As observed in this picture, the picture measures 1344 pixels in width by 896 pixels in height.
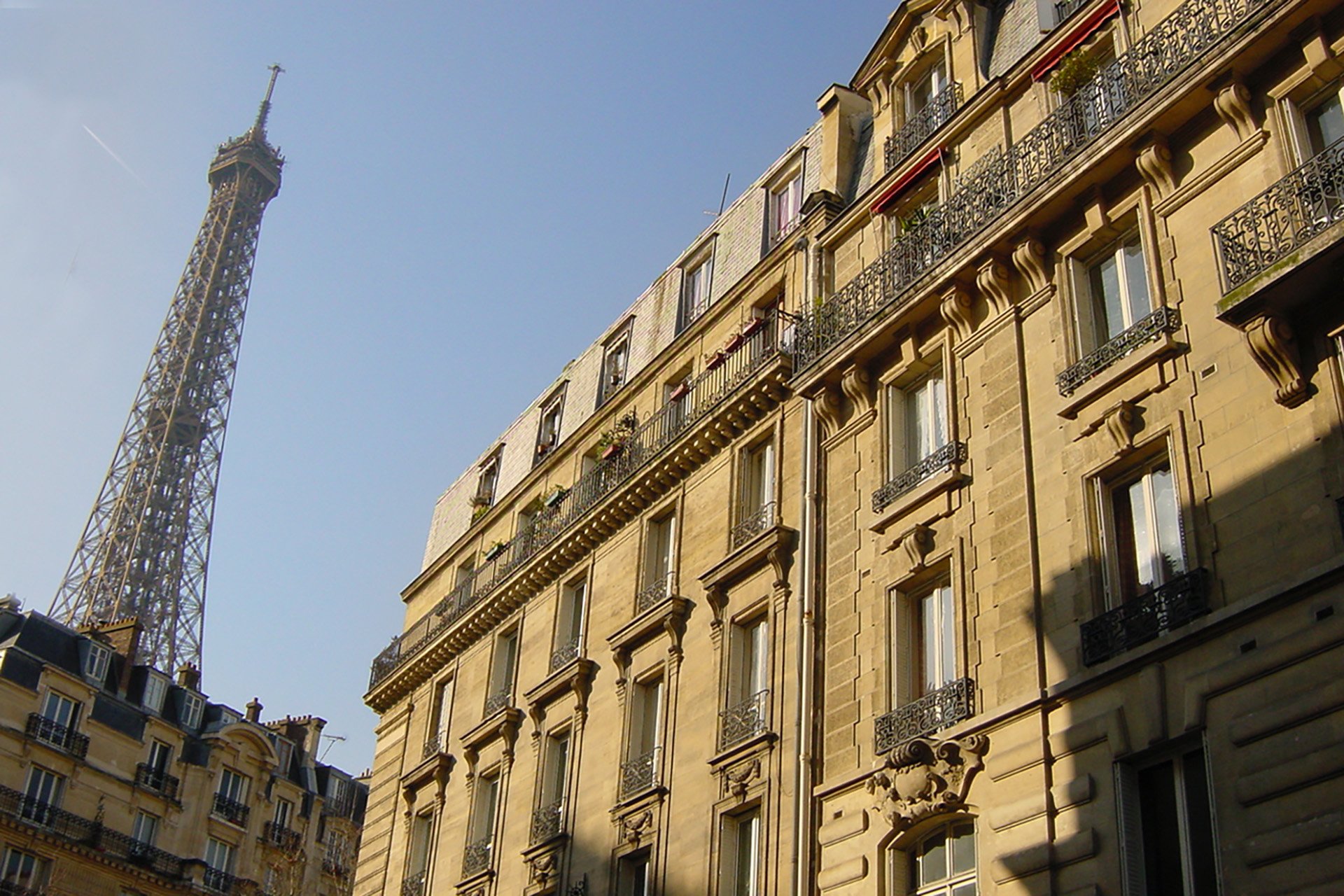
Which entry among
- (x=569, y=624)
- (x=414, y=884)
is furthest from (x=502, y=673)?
(x=414, y=884)

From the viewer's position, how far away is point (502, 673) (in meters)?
30.5

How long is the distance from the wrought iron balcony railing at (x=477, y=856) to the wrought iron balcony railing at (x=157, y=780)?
2464 centimetres

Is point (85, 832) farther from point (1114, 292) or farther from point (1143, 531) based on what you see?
point (1143, 531)

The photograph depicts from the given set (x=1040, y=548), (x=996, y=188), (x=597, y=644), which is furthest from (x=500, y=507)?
(x=1040, y=548)

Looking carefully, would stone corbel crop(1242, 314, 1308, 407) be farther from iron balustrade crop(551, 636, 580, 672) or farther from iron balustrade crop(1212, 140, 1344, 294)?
iron balustrade crop(551, 636, 580, 672)

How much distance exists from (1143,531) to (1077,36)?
7.98 m

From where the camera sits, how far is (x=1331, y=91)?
1620 centimetres

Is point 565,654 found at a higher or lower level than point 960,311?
lower

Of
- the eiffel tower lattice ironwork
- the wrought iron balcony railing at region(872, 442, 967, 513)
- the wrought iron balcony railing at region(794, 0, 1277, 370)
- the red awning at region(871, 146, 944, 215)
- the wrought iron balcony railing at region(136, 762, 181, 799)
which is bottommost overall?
the wrought iron balcony railing at region(872, 442, 967, 513)

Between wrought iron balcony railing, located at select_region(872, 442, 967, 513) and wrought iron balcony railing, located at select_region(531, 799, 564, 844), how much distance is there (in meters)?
8.65

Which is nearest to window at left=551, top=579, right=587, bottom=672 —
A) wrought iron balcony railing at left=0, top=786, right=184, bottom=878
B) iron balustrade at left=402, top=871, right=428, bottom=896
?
iron balustrade at left=402, top=871, right=428, bottom=896

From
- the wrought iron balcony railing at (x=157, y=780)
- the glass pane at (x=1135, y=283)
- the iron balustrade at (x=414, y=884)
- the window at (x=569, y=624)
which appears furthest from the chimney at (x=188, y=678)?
the glass pane at (x=1135, y=283)

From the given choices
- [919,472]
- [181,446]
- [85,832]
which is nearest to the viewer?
[919,472]

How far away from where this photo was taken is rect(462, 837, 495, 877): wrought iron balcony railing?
27.4m
